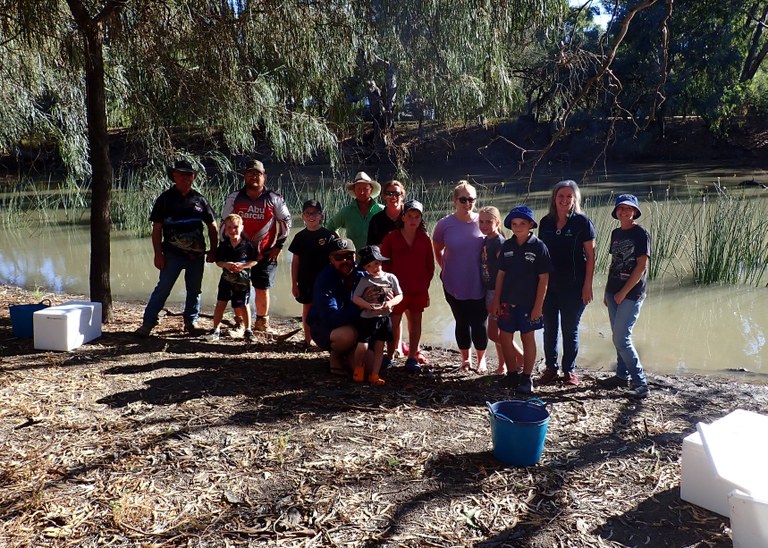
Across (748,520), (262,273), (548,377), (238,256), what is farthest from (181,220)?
(748,520)

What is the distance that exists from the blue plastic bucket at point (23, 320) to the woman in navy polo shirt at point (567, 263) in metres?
3.73

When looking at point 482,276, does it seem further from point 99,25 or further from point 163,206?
point 99,25

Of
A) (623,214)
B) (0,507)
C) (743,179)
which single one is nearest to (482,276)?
(623,214)

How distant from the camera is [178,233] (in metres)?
5.35

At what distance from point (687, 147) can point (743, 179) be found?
622 centimetres

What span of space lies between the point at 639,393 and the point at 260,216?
10.1ft

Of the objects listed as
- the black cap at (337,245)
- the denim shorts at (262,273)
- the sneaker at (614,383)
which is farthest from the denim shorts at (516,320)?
the denim shorts at (262,273)

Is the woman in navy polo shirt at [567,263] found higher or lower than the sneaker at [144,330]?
higher

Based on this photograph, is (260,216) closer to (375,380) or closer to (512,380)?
(375,380)

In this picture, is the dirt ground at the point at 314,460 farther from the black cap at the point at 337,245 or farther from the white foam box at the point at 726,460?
the black cap at the point at 337,245

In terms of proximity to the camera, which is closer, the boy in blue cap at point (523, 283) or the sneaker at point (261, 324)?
the boy in blue cap at point (523, 283)

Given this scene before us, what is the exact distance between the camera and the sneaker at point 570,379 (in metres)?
4.74

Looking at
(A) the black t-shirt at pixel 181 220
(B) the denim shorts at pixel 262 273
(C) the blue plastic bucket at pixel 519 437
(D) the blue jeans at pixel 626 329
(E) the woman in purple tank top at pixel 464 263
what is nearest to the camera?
(C) the blue plastic bucket at pixel 519 437

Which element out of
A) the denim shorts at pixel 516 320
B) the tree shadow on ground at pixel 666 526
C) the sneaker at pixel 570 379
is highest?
the denim shorts at pixel 516 320
